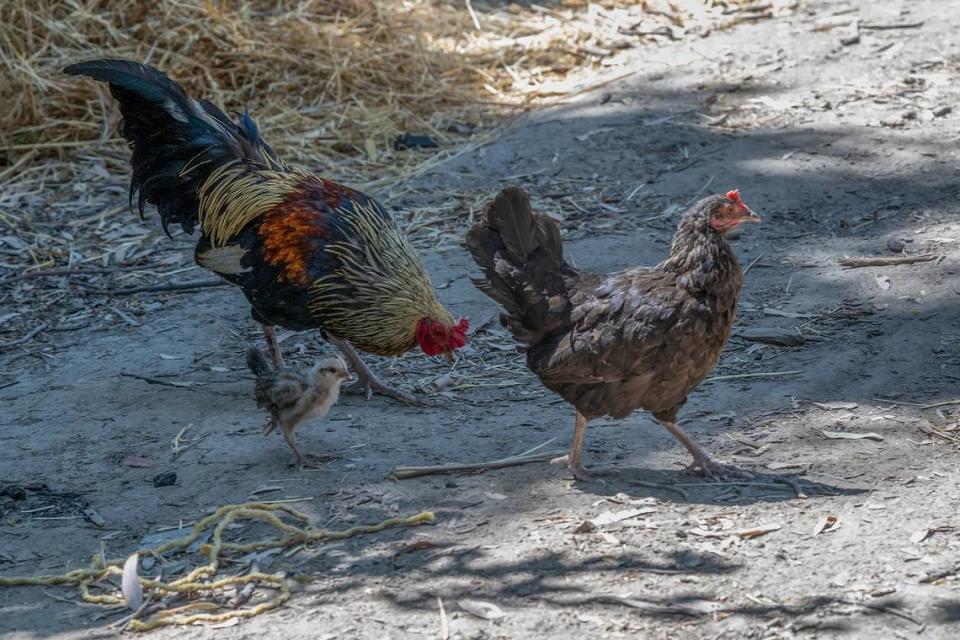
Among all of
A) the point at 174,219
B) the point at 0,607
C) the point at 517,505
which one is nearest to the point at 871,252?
the point at 517,505

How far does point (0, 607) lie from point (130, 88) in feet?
10.0

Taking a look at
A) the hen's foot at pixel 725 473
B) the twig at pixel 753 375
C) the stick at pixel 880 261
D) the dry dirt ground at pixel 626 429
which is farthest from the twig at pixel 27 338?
the stick at pixel 880 261

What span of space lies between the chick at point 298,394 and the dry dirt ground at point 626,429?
0.21 m

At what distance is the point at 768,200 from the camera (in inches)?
337

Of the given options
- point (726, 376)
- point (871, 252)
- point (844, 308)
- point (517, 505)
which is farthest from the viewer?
point (871, 252)

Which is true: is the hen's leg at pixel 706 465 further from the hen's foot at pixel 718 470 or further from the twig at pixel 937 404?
the twig at pixel 937 404

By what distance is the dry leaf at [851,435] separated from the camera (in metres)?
5.54

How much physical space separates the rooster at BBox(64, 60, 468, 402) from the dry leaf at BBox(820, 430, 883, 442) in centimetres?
186

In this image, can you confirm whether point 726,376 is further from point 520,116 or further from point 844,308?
point 520,116

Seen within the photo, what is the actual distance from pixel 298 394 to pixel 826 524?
2.51 metres

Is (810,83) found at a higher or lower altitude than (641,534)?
higher

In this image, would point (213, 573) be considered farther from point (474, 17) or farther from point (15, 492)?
point (474, 17)

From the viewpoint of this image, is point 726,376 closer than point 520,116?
Yes

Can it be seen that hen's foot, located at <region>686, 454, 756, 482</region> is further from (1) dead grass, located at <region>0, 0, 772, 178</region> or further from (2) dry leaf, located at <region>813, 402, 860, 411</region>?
(1) dead grass, located at <region>0, 0, 772, 178</region>
